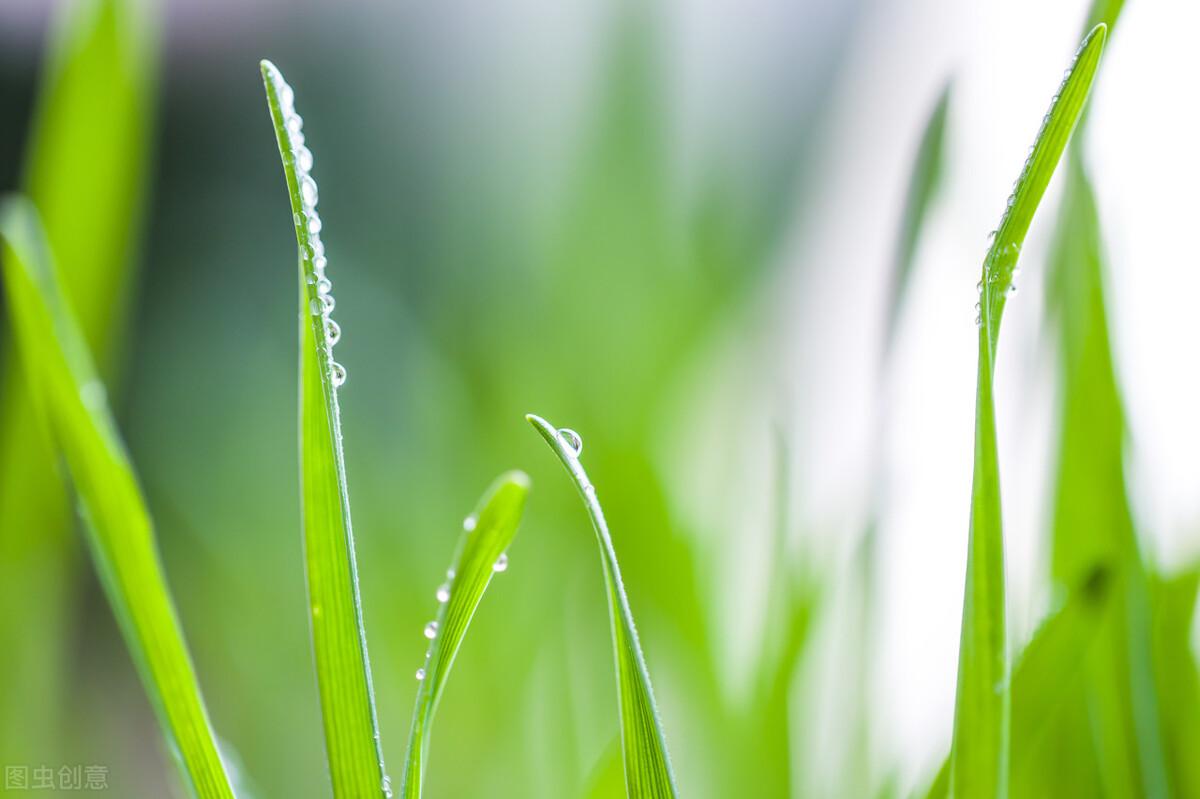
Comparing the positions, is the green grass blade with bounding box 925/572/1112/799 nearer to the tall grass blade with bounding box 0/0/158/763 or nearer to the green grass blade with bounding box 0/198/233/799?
the green grass blade with bounding box 0/198/233/799

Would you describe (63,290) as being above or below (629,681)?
above

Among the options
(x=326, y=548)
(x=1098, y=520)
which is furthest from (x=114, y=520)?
(x=1098, y=520)

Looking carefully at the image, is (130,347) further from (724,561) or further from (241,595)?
(724,561)

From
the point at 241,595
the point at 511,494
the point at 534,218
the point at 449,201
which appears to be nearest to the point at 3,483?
the point at 241,595

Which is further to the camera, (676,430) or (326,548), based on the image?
(676,430)

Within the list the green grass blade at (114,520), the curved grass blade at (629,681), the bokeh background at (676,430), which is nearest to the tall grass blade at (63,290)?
the bokeh background at (676,430)

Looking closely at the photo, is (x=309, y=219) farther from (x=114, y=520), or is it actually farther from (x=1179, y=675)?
(x=1179, y=675)

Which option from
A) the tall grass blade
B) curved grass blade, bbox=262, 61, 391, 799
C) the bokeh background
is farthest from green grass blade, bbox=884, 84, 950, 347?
the tall grass blade

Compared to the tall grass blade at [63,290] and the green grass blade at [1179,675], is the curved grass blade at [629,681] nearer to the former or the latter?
the green grass blade at [1179,675]
